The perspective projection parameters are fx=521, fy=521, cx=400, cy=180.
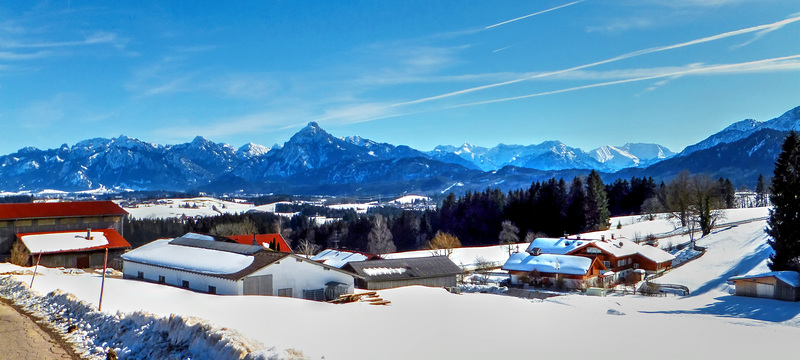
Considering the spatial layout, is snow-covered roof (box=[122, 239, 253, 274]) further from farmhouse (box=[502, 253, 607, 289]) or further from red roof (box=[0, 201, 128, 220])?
farmhouse (box=[502, 253, 607, 289])

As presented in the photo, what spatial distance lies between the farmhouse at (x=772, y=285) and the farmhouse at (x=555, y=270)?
14.4m

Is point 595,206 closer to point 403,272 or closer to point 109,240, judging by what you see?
point 403,272

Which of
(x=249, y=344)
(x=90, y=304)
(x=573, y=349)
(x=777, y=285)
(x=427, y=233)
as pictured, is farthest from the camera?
(x=427, y=233)

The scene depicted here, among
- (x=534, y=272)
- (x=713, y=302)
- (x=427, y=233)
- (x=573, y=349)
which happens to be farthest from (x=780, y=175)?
(x=427, y=233)

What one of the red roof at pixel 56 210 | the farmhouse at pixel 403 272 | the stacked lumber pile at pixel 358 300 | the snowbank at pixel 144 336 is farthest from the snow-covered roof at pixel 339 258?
the snowbank at pixel 144 336

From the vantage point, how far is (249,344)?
14812 mm

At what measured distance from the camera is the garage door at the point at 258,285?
27.2 m

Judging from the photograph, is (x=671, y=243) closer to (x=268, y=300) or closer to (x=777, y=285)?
(x=777, y=285)

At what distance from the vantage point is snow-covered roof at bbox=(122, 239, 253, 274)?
29078mm

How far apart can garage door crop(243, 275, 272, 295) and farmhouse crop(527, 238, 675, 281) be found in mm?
40160

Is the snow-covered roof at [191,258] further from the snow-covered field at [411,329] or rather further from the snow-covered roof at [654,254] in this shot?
the snow-covered roof at [654,254]

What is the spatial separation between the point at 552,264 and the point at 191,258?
117ft

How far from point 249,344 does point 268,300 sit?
8925 millimetres

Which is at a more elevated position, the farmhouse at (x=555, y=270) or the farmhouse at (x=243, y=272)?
the farmhouse at (x=243, y=272)
